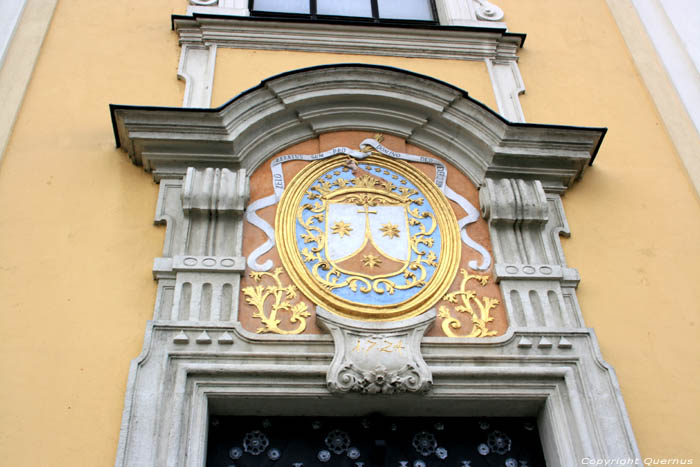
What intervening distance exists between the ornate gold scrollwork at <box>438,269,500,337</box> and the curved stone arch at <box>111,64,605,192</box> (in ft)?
2.58

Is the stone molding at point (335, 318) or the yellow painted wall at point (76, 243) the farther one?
the stone molding at point (335, 318)

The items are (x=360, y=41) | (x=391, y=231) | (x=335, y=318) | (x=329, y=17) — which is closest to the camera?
(x=335, y=318)

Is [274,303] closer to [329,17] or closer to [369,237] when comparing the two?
[369,237]

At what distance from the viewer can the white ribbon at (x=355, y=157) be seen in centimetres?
445

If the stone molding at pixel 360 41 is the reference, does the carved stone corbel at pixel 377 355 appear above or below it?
below

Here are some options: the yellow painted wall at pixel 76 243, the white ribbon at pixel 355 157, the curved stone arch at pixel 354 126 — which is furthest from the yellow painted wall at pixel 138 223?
the white ribbon at pixel 355 157

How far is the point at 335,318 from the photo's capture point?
407cm

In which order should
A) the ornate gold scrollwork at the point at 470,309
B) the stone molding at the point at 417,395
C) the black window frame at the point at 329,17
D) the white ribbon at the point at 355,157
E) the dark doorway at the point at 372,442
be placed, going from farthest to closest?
the black window frame at the point at 329,17
the white ribbon at the point at 355,157
the ornate gold scrollwork at the point at 470,309
the dark doorway at the point at 372,442
the stone molding at the point at 417,395

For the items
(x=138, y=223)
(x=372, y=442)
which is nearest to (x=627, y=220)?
(x=372, y=442)

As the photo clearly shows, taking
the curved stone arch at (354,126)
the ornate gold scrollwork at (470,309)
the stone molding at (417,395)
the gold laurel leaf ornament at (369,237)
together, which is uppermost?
the curved stone arch at (354,126)

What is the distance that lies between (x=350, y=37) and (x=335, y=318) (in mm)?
2587

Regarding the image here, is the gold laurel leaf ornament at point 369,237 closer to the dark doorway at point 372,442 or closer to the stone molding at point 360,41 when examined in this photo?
the dark doorway at point 372,442

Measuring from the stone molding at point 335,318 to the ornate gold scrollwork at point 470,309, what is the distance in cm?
9

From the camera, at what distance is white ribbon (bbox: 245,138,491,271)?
175 inches
